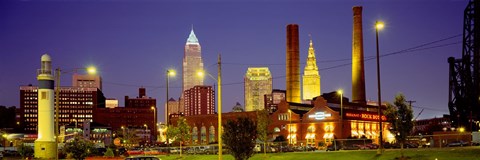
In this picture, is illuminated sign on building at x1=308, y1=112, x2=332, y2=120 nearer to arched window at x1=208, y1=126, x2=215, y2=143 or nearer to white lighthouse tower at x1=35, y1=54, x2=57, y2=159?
arched window at x1=208, y1=126, x2=215, y2=143

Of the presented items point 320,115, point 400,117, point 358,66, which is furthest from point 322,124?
point 400,117

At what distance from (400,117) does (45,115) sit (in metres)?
60.6

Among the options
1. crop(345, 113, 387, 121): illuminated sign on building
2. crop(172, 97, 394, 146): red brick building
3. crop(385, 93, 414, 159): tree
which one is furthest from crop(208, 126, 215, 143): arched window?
crop(385, 93, 414, 159): tree

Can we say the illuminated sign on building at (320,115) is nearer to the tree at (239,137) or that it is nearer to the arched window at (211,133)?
the arched window at (211,133)

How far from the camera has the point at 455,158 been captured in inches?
1938

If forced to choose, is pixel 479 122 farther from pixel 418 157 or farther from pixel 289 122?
pixel 418 157

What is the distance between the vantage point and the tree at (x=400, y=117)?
5469 cm

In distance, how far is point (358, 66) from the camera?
584ft

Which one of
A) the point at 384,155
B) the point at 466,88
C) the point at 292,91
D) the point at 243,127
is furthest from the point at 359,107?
the point at 243,127

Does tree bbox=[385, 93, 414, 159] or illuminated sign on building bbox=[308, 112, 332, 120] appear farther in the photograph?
illuminated sign on building bbox=[308, 112, 332, 120]

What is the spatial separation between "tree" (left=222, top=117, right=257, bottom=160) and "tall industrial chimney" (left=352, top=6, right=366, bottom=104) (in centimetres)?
13358

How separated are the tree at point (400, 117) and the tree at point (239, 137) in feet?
50.9

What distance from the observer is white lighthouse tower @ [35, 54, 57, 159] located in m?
92.7

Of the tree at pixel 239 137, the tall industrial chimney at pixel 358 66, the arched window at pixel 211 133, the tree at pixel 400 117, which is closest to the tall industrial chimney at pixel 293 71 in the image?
the tall industrial chimney at pixel 358 66
